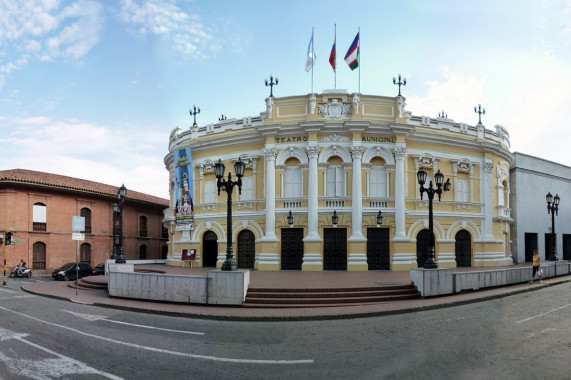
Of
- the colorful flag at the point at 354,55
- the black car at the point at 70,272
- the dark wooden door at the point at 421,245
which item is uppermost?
the colorful flag at the point at 354,55

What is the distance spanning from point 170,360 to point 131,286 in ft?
28.0

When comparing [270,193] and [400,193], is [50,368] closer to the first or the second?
[270,193]

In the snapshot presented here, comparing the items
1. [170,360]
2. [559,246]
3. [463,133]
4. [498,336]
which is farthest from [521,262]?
[170,360]

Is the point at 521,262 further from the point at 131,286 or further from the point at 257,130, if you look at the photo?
the point at 131,286

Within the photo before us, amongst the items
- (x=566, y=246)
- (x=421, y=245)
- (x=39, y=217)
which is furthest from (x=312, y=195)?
(x=566, y=246)

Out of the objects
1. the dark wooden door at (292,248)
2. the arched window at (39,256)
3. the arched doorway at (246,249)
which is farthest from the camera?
the arched window at (39,256)

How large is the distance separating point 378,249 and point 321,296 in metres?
10.9

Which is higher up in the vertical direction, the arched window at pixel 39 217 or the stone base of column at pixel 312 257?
the arched window at pixel 39 217

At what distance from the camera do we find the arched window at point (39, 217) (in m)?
33.2

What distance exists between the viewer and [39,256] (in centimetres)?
3306

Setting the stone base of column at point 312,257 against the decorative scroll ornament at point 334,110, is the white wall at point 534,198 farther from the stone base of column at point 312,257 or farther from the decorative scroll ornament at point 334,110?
the stone base of column at point 312,257

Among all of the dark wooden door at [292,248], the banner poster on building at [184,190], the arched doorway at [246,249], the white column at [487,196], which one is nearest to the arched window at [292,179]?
the dark wooden door at [292,248]

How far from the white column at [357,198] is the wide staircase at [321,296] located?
328 inches

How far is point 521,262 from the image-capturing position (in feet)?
105
